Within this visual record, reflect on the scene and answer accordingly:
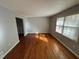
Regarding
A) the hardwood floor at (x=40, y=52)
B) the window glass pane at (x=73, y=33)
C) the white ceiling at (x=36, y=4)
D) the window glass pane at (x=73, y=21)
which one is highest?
the white ceiling at (x=36, y=4)

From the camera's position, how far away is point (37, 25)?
7375 millimetres

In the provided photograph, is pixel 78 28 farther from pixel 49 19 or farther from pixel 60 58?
pixel 49 19

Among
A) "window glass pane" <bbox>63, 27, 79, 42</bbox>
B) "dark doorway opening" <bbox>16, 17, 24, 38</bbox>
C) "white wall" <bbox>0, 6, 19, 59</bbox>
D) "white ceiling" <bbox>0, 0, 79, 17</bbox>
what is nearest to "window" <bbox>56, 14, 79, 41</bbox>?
"window glass pane" <bbox>63, 27, 79, 42</bbox>

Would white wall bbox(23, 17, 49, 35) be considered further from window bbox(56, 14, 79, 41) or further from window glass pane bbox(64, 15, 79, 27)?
window glass pane bbox(64, 15, 79, 27)

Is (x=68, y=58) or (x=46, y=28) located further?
(x=46, y=28)

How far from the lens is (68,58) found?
2.31 m

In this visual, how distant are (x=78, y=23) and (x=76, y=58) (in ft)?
4.56

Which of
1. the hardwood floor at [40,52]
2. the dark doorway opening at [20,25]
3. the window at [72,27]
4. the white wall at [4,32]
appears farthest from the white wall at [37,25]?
the white wall at [4,32]

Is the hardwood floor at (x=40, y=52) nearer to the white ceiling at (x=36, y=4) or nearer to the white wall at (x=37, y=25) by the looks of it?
the white ceiling at (x=36, y=4)

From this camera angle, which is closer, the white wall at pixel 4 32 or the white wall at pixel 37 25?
the white wall at pixel 4 32

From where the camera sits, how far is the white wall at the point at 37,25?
7.23 meters

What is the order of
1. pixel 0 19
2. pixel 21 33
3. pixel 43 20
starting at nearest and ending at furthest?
pixel 0 19
pixel 21 33
pixel 43 20

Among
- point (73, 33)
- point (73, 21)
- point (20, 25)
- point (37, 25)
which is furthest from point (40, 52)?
point (37, 25)

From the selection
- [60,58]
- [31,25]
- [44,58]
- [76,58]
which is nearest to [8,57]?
[44,58]
